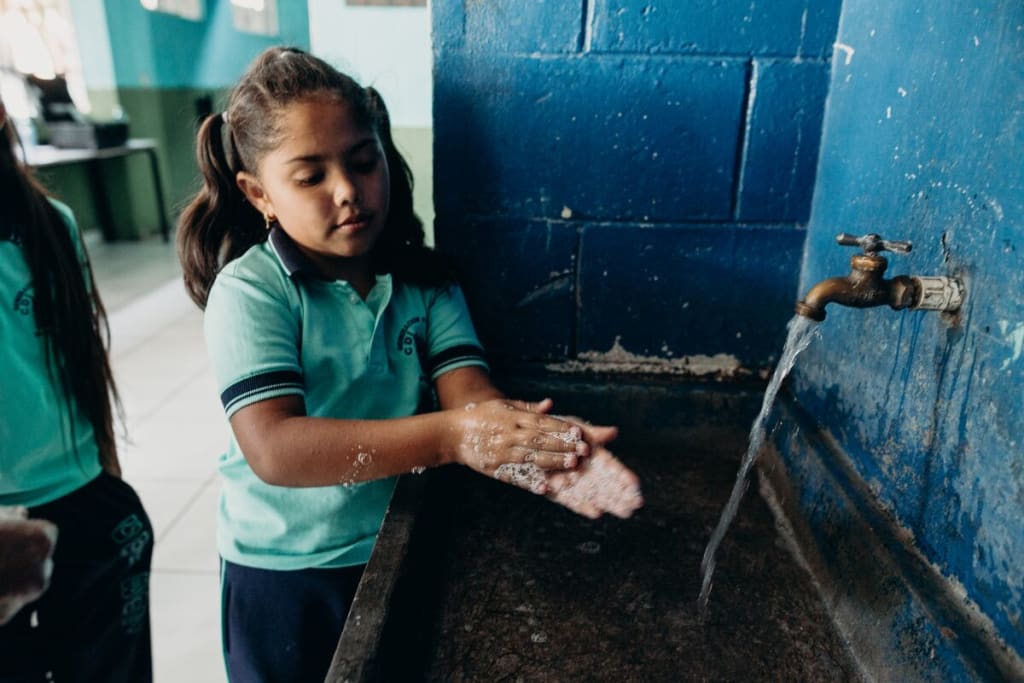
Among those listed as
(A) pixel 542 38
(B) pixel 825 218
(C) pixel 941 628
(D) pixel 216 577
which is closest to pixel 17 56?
(D) pixel 216 577

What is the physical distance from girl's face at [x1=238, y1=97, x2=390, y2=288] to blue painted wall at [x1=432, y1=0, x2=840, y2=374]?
12.9 inches

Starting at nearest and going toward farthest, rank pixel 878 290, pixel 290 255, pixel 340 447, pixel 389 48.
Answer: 1. pixel 878 290
2. pixel 340 447
3. pixel 290 255
4. pixel 389 48

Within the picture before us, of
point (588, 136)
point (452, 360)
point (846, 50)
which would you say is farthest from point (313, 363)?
point (846, 50)

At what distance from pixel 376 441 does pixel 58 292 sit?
0.68 meters

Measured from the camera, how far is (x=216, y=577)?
6.98 ft

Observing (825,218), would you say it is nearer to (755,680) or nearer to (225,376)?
(755,680)

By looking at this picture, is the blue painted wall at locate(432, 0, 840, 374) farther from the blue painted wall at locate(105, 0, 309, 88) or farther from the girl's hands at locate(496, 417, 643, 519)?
the blue painted wall at locate(105, 0, 309, 88)

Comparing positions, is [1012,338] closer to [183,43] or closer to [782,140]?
[782,140]

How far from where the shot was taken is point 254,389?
97 cm

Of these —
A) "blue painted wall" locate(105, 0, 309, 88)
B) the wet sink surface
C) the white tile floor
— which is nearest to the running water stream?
the wet sink surface

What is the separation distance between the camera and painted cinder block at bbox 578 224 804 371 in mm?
1388

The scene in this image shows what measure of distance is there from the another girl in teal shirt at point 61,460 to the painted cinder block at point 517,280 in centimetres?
70

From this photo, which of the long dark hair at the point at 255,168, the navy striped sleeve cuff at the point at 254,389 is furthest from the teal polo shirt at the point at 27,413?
the navy striped sleeve cuff at the point at 254,389

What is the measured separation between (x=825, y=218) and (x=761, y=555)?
62 cm
